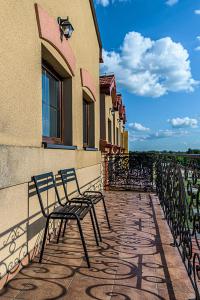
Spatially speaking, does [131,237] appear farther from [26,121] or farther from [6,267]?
[26,121]

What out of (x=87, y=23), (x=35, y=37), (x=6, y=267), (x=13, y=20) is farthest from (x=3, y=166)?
(x=87, y=23)

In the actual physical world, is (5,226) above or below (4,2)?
below

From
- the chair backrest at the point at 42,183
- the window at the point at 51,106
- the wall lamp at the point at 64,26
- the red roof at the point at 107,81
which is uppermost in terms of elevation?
the red roof at the point at 107,81

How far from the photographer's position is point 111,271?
2643mm

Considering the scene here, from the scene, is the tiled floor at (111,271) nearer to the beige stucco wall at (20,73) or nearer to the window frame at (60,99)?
the beige stucco wall at (20,73)

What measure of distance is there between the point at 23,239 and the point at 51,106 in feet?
7.26

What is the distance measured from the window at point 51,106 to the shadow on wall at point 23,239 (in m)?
1.02

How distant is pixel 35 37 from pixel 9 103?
3.41 feet

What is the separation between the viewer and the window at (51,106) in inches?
154

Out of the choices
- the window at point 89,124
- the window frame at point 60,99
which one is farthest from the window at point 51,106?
the window at point 89,124

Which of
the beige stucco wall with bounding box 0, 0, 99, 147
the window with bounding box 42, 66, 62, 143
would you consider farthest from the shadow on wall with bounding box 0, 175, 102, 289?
the window with bounding box 42, 66, 62, 143

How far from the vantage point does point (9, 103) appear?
8.08 ft

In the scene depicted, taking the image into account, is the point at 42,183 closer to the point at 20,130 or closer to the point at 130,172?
the point at 20,130

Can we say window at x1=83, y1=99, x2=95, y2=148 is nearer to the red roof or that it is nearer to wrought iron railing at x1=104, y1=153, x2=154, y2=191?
wrought iron railing at x1=104, y1=153, x2=154, y2=191
